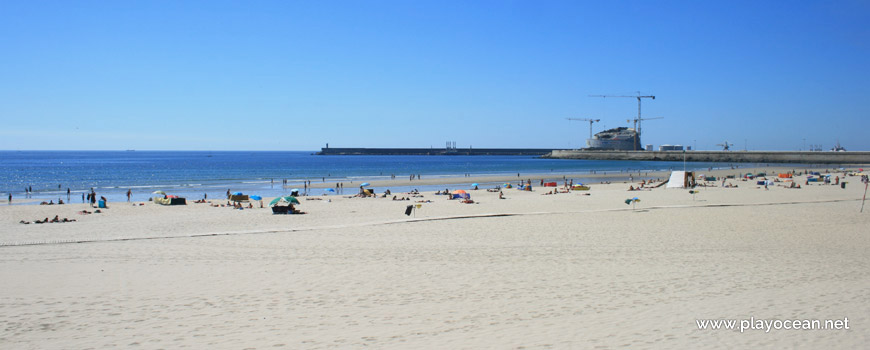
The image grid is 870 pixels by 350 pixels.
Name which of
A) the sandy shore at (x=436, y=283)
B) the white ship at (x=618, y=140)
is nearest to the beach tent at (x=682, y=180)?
the sandy shore at (x=436, y=283)

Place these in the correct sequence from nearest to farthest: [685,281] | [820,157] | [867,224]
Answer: [685,281] < [867,224] < [820,157]

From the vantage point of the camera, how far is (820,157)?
321 ft

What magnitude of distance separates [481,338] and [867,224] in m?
16.5

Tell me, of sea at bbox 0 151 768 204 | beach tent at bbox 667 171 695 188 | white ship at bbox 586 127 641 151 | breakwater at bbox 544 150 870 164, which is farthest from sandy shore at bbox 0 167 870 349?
white ship at bbox 586 127 641 151

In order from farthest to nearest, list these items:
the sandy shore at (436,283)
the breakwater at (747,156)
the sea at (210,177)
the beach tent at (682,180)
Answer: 1. the breakwater at (747,156)
2. the sea at (210,177)
3. the beach tent at (682,180)
4. the sandy shore at (436,283)

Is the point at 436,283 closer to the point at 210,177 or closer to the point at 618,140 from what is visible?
the point at 210,177

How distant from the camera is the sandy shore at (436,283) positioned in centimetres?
646

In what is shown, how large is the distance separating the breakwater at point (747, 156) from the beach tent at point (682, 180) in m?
49.3

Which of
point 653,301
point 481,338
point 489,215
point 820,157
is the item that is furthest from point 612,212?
point 820,157

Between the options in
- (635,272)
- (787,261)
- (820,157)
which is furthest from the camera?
(820,157)

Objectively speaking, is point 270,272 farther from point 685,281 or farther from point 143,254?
point 685,281

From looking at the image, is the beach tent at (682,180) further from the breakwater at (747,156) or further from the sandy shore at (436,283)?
the breakwater at (747,156)

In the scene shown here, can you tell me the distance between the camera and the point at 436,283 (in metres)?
9.24

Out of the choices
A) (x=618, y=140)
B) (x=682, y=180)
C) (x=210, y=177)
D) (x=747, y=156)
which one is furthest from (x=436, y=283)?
(x=618, y=140)
